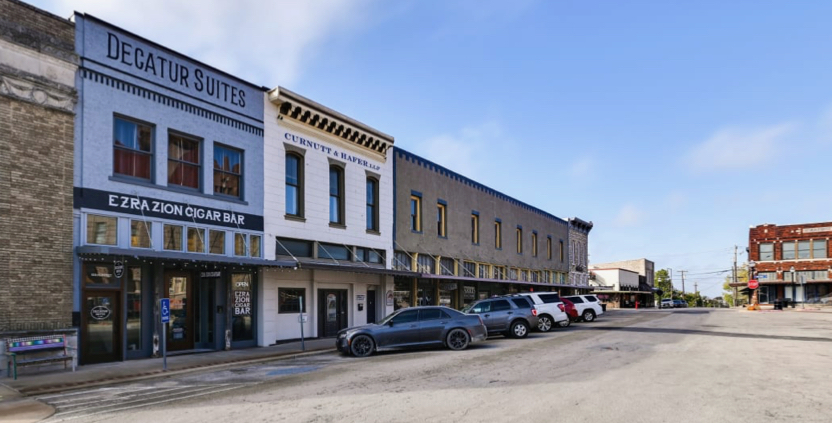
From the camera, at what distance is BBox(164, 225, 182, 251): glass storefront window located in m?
17.8

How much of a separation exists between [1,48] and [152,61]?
4.17 m

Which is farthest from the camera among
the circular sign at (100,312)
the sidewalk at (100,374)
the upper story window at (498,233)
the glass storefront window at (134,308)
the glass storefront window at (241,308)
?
the upper story window at (498,233)

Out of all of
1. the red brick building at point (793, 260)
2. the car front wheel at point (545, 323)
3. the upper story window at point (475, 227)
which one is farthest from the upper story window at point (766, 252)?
the car front wheel at point (545, 323)

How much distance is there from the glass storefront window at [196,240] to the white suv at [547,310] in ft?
43.9

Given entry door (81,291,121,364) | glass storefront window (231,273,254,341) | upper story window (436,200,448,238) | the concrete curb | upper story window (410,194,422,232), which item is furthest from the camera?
upper story window (436,200,448,238)

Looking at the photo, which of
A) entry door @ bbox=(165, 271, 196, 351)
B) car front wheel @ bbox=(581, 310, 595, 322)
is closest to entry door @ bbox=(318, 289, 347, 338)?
entry door @ bbox=(165, 271, 196, 351)

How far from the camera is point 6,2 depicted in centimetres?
1445

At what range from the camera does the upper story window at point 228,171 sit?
19.8 metres

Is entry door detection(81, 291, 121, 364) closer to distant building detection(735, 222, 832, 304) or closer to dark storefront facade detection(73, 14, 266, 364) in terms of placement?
dark storefront facade detection(73, 14, 266, 364)

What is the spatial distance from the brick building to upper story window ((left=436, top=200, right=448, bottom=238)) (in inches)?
798

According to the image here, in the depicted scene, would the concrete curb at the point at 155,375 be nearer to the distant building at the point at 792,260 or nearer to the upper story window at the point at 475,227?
the upper story window at the point at 475,227

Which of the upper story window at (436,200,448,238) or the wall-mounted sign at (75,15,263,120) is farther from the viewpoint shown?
the upper story window at (436,200,448,238)

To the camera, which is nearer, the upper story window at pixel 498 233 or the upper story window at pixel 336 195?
the upper story window at pixel 336 195

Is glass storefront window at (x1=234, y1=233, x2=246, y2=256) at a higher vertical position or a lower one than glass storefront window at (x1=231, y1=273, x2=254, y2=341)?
higher
